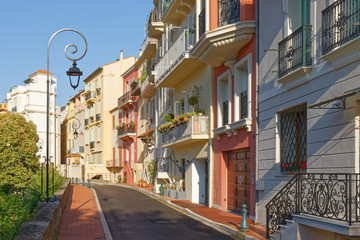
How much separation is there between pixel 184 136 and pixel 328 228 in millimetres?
13843

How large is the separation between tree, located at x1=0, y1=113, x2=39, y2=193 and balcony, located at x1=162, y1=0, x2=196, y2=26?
1206 centimetres

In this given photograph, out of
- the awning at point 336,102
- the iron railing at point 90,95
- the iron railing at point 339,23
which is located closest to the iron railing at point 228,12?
the iron railing at point 339,23

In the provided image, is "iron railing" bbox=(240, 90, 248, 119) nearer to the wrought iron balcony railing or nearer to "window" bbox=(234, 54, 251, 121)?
"window" bbox=(234, 54, 251, 121)

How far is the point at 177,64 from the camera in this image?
73.6 feet

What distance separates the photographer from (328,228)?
891 cm

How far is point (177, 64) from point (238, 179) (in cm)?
677

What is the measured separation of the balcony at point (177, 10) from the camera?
23.0 m

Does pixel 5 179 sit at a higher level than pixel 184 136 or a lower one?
lower

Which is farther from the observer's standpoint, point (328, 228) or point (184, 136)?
point (184, 136)

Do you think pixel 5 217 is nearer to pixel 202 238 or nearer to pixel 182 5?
pixel 202 238

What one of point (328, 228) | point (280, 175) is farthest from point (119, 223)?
point (328, 228)

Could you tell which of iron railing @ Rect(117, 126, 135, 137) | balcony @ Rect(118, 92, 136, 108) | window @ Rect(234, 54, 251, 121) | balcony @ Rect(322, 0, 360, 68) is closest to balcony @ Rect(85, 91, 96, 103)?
balcony @ Rect(118, 92, 136, 108)

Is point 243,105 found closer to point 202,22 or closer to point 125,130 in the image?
point 202,22

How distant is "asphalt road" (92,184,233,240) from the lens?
43.5 ft
